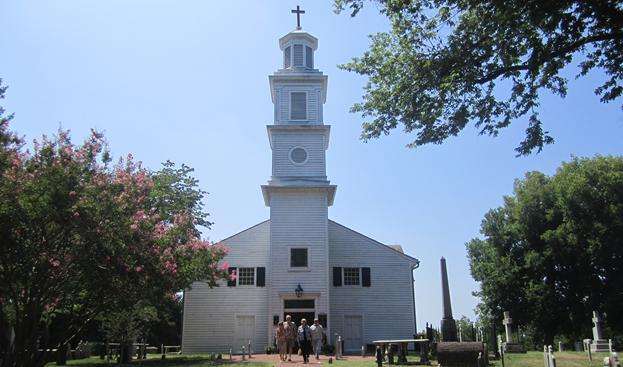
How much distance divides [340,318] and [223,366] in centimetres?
1471

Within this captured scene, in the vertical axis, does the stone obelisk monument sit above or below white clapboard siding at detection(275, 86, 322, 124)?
below

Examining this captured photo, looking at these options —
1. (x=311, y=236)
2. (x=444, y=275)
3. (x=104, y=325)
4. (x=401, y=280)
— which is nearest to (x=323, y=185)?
(x=311, y=236)

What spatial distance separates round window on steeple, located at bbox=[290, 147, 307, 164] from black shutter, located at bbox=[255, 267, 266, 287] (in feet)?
22.0

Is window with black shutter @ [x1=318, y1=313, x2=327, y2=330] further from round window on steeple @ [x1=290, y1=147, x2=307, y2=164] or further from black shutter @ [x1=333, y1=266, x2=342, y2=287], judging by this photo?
round window on steeple @ [x1=290, y1=147, x2=307, y2=164]

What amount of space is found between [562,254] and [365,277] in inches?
469

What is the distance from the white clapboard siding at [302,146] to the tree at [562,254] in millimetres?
13485

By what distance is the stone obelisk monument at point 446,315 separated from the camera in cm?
2034

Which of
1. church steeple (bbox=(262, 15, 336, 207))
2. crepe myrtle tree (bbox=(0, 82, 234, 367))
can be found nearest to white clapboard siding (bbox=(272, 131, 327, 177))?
church steeple (bbox=(262, 15, 336, 207))

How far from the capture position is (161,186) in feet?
88.9

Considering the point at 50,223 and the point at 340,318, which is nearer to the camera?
the point at 50,223

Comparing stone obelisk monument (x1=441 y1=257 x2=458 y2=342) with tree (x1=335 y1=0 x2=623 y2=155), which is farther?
stone obelisk monument (x1=441 y1=257 x2=458 y2=342)

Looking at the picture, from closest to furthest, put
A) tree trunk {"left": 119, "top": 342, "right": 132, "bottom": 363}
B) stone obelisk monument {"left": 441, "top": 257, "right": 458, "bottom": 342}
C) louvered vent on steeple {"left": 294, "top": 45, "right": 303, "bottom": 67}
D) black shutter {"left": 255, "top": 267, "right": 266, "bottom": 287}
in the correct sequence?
stone obelisk monument {"left": 441, "top": 257, "right": 458, "bottom": 342}, tree trunk {"left": 119, "top": 342, "right": 132, "bottom": 363}, black shutter {"left": 255, "top": 267, "right": 266, "bottom": 287}, louvered vent on steeple {"left": 294, "top": 45, "right": 303, "bottom": 67}

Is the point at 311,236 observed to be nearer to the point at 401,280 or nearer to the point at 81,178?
the point at 401,280

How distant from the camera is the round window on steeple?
32.4 metres
